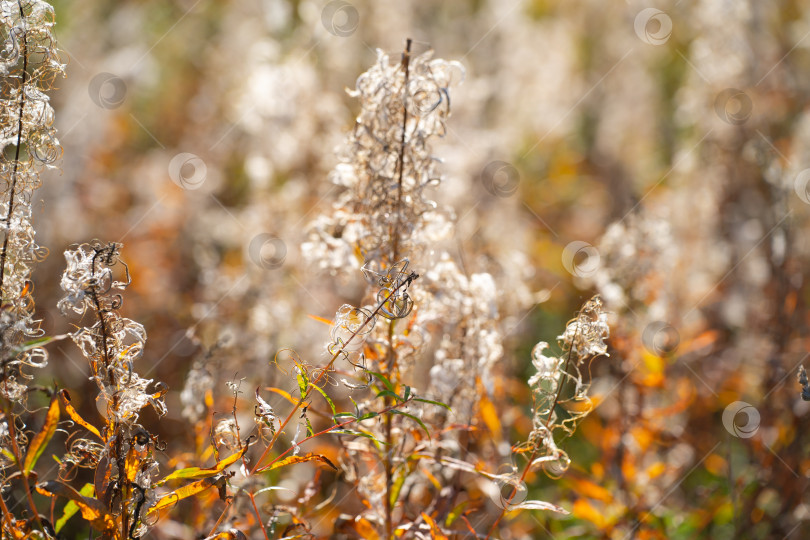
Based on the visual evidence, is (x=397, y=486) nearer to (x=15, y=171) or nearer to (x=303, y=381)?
(x=303, y=381)

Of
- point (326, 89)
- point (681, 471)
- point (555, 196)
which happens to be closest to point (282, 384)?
point (681, 471)

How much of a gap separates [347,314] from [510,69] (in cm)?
336

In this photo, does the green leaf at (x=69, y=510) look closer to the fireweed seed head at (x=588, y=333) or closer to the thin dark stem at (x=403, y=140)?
the thin dark stem at (x=403, y=140)

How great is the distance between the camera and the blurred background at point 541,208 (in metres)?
1.69

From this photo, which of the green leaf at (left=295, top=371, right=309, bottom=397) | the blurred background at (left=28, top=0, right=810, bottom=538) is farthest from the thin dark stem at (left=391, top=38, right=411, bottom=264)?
the green leaf at (left=295, top=371, right=309, bottom=397)

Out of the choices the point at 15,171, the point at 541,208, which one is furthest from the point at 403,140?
the point at 541,208

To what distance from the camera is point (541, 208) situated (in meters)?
4.35

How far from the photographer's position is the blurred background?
1688 mm

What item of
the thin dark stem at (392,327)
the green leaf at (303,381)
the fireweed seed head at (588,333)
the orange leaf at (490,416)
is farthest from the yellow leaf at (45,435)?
the orange leaf at (490,416)

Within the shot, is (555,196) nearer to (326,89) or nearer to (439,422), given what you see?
(326,89)

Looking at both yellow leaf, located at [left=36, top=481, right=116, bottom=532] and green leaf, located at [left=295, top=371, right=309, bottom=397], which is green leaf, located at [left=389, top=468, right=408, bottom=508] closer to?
green leaf, located at [left=295, top=371, right=309, bottom=397]

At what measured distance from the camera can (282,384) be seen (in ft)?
6.11

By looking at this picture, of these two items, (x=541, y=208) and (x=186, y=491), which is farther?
(x=541, y=208)

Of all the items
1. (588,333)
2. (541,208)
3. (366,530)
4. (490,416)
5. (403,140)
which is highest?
(541,208)
